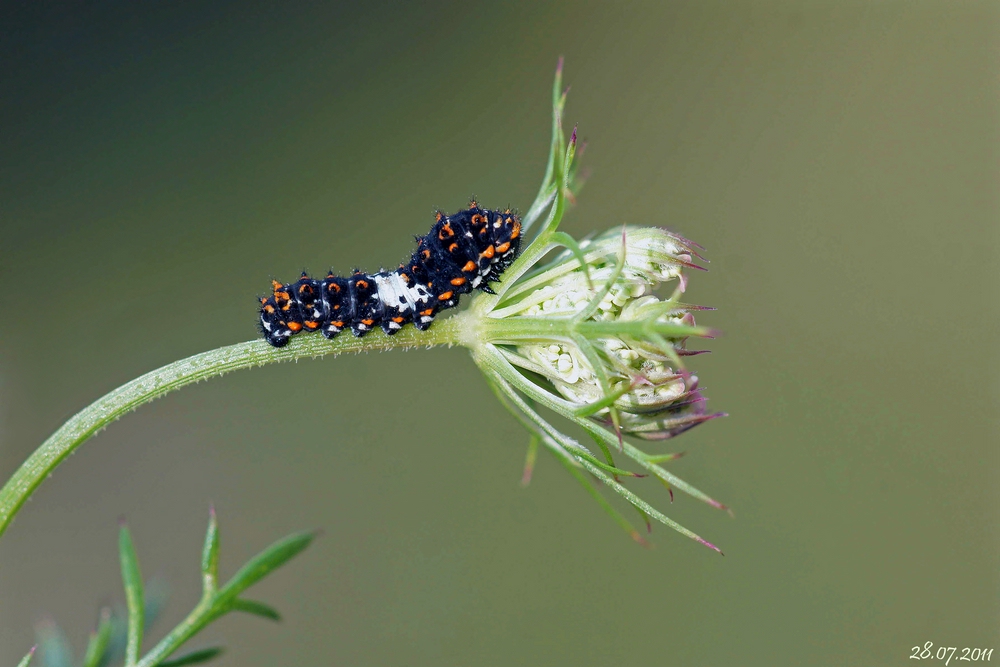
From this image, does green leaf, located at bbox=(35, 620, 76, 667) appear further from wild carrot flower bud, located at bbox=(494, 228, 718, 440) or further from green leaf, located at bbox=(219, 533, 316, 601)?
wild carrot flower bud, located at bbox=(494, 228, 718, 440)

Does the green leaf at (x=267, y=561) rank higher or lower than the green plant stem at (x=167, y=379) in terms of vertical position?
lower

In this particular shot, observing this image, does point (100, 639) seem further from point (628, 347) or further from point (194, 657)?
point (628, 347)

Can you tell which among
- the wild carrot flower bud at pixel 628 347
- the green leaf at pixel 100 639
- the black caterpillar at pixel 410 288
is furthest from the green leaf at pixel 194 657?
the wild carrot flower bud at pixel 628 347

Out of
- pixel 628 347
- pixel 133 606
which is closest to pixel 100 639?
pixel 133 606

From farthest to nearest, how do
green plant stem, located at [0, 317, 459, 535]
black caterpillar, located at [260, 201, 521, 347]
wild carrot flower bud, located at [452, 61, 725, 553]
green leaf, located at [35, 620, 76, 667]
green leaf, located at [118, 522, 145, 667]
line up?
1. green leaf, located at [35, 620, 76, 667]
2. black caterpillar, located at [260, 201, 521, 347]
3. wild carrot flower bud, located at [452, 61, 725, 553]
4. green leaf, located at [118, 522, 145, 667]
5. green plant stem, located at [0, 317, 459, 535]

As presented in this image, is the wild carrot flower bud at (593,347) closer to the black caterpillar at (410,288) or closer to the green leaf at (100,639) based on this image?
the black caterpillar at (410,288)

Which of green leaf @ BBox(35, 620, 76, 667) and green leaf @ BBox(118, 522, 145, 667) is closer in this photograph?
green leaf @ BBox(118, 522, 145, 667)

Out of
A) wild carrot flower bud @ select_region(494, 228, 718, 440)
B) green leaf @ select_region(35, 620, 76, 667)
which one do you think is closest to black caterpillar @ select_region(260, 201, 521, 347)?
wild carrot flower bud @ select_region(494, 228, 718, 440)
